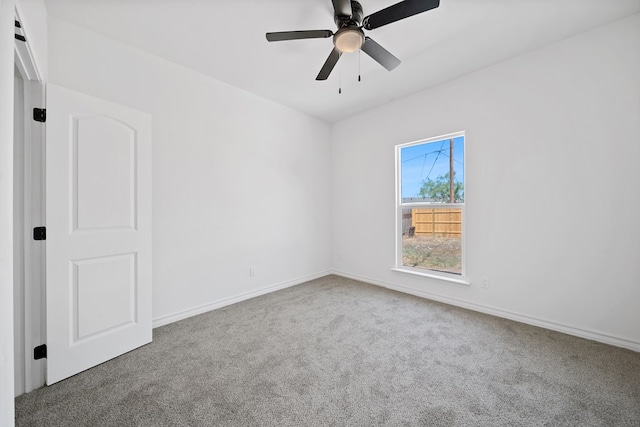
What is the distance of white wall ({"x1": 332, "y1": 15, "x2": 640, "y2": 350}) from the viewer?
6.93 ft

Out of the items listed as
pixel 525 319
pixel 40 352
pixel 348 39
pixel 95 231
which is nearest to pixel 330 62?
pixel 348 39

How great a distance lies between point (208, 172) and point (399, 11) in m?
2.37

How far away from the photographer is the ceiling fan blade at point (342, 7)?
1.72 m

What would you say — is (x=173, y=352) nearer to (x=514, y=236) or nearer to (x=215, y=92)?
(x=215, y=92)

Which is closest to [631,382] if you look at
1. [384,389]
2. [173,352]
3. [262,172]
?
[384,389]

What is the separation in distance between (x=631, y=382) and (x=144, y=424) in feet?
10.1

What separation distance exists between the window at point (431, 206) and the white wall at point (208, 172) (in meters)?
1.49

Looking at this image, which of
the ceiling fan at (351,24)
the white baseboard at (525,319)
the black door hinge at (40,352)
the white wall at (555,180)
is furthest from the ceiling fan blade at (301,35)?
the white baseboard at (525,319)

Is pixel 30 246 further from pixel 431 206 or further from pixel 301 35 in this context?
pixel 431 206

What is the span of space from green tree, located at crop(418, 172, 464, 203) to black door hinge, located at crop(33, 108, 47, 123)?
371cm

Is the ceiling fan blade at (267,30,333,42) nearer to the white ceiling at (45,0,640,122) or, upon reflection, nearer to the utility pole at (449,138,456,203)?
the white ceiling at (45,0,640,122)

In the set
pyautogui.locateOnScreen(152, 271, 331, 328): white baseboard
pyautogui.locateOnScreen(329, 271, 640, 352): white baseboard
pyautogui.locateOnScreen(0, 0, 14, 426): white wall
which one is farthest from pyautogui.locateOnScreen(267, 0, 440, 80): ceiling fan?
pyautogui.locateOnScreen(329, 271, 640, 352): white baseboard

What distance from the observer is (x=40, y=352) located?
1.72 m

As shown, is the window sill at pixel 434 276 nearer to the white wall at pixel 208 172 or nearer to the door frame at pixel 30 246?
the white wall at pixel 208 172
